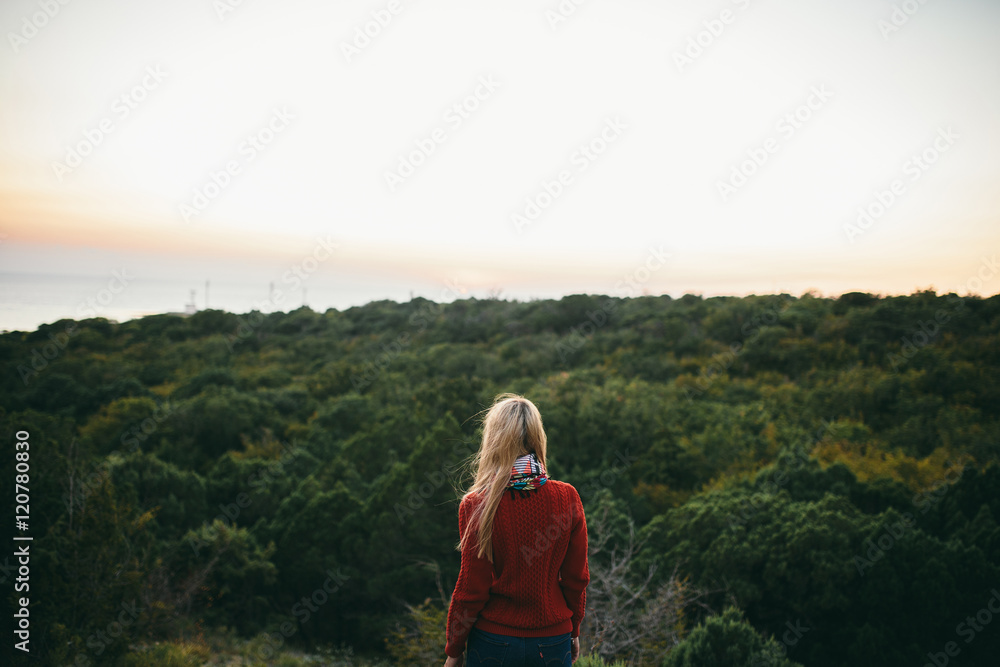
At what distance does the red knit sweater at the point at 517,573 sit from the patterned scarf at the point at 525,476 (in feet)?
0.04

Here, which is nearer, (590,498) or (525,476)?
(525,476)

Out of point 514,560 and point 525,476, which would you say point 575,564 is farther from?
point 525,476

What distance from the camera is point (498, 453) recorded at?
6.17 ft

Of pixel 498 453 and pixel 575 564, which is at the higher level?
pixel 498 453

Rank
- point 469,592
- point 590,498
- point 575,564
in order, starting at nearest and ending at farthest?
1. point 469,592
2. point 575,564
3. point 590,498

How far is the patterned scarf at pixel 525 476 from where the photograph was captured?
6.02 ft

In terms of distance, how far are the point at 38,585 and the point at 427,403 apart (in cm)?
892

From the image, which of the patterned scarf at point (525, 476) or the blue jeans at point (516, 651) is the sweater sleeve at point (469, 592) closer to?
the blue jeans at point (516, 651)

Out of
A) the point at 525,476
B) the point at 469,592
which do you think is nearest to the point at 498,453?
the point at 525,476

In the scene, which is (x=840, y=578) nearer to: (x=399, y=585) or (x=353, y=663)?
(x=399, y=585)

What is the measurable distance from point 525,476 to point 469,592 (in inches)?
17.0

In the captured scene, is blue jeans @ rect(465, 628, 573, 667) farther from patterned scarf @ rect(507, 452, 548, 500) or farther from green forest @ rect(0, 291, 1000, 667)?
green forest @ rect(0, 291, 1000, 667)

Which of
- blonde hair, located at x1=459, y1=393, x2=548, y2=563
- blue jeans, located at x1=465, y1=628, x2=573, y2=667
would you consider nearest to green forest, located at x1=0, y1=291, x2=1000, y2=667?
blue jeans, located at x1=465, y1=628, x2=573, y2=667

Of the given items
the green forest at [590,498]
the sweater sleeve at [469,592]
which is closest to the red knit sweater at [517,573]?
the sweater sleeve at [469,592]
